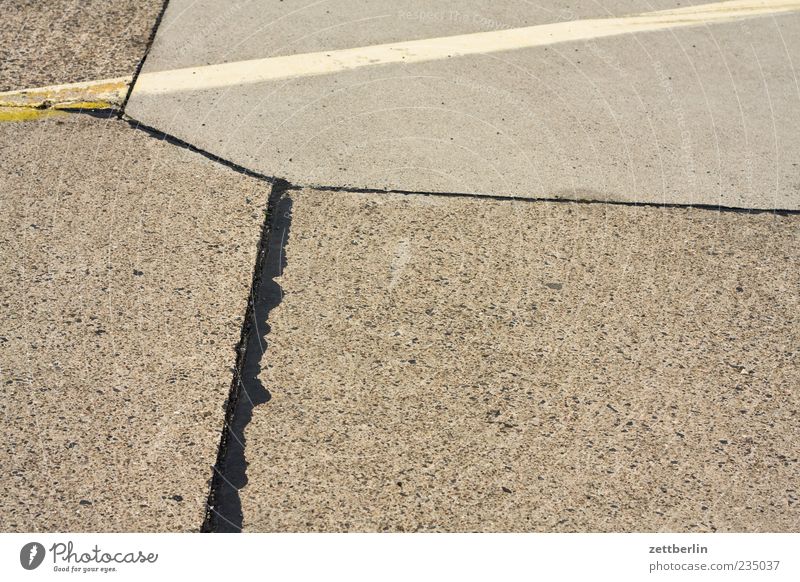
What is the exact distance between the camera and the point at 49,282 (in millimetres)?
3473

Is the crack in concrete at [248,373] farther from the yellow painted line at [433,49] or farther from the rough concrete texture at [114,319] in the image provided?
the yellow painted line at [433,49]

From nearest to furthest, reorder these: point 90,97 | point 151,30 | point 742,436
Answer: point 742,436
point 90,97
point 151,30

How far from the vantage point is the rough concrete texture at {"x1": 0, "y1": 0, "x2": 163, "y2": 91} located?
4742mm

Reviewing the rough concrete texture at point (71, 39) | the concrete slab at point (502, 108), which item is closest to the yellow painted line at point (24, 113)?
the rough concrete texture at point (71, 39)

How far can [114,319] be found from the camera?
131 inches

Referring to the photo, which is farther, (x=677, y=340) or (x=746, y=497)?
(x=677, y=340)

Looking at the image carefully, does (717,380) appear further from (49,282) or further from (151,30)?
(151,30)

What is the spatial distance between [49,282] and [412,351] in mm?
1319

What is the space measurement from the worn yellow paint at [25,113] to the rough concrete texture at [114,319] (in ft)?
0.21

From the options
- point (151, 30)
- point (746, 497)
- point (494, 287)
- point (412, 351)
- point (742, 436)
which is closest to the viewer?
point (746, 497)

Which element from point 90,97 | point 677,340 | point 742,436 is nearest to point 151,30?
point 90,97
